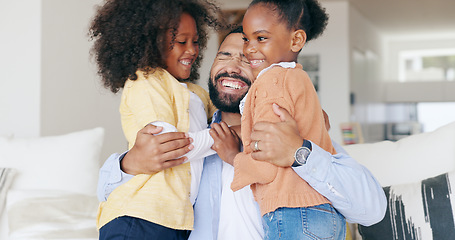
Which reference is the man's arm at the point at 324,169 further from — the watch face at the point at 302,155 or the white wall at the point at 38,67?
the white wall at the point at 38,67

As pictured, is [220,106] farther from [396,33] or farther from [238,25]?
[396,33]

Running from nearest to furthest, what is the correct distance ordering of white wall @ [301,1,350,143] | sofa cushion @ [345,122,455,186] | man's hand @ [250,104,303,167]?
1. man's hand @ [250,104,303,167]
2. sofa cushion @ [345,122,455,186]
3. white wall @ [301,1,350,143]

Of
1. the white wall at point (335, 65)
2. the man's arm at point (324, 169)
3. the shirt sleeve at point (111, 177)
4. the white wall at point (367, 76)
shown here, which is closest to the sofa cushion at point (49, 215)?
the shirt sleeve at point (111, 177)

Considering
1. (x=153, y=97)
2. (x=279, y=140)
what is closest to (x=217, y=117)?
(x=153, y=97)

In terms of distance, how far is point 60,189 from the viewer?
227 cm

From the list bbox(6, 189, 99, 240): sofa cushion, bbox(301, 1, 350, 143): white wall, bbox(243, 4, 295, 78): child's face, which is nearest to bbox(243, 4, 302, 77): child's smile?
bbox(243, 4, 295, 78): child's face

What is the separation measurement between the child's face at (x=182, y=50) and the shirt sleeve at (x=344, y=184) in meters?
0.56

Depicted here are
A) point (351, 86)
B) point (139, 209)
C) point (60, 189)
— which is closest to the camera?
point (139, 209)

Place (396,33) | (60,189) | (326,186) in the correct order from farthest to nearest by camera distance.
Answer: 1. (396,33)
2. (60,189)
3. (326,186)

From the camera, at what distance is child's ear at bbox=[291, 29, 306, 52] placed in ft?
4.16

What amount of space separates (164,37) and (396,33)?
10.2m

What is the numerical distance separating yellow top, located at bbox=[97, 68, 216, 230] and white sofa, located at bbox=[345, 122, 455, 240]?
2.45ft

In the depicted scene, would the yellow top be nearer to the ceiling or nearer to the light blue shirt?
the light blue shirt

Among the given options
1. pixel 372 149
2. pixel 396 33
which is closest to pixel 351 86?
pixel 396 33
